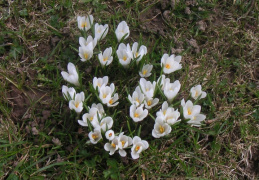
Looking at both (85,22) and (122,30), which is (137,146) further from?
(85,22)

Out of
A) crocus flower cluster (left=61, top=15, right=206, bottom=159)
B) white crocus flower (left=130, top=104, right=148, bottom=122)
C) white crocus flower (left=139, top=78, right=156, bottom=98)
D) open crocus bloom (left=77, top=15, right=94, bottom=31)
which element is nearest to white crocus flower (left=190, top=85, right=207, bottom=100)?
crocus flower cluster (left=61, top=15, right=206, bottom=159)

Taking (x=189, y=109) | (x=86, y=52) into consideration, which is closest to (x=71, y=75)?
(x=86, y=52)

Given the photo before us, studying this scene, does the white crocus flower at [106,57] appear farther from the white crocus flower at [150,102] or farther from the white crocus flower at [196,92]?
the white crocus flower at [196,92]

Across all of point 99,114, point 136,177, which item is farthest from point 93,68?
point 136,177

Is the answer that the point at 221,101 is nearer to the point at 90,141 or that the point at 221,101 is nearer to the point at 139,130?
the point at 139,130

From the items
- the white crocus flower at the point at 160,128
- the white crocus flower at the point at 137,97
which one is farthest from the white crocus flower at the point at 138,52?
the white crocus flower at the point at 160,128

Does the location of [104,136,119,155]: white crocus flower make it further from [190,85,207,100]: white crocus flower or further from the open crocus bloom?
the open crocus bloom
